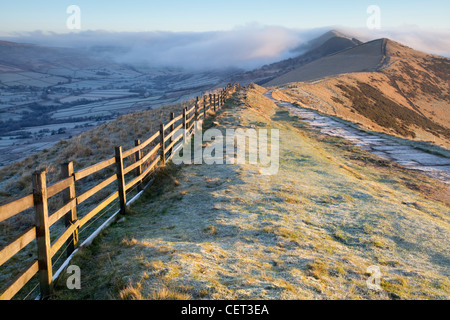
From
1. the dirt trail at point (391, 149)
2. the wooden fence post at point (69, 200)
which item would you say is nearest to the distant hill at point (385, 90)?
the dirt trail at point (391, 149)

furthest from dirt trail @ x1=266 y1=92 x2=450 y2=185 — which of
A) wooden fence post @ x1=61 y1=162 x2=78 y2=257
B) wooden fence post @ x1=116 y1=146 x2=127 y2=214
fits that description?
Result: wooden fence post @ x1=61 y1=162 x2=78 y2=257

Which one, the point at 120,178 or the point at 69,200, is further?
the point at 120,178

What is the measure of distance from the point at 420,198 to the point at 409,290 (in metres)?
7.15

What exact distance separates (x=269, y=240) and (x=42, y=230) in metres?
3.77

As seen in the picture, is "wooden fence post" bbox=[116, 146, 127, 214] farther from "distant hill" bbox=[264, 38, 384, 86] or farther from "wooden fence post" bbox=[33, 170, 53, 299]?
"distant hill" bbox=[264, 38, 384, 86]

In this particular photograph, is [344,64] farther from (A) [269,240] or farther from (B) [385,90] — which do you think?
(A) [269,240]

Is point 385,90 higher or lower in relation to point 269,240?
higher

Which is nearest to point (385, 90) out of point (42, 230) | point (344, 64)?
point (344, 64)

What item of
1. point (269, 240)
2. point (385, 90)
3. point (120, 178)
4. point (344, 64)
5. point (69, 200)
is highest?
point (344, 64)

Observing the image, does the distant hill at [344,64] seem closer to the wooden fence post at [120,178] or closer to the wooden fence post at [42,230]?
the wooden fence post at [120,178]

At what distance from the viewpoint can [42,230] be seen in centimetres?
415

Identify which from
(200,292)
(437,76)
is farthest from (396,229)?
(437,76)

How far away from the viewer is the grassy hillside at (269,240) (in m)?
4.31

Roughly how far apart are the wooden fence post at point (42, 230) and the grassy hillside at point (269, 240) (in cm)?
25
